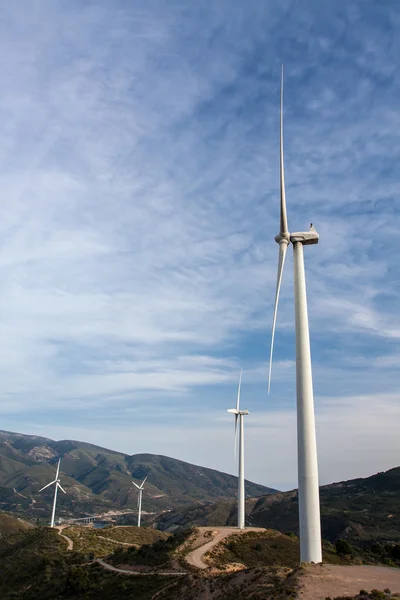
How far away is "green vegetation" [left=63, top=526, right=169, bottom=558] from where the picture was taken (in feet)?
392

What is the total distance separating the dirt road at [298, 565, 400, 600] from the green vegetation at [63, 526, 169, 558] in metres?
83.1

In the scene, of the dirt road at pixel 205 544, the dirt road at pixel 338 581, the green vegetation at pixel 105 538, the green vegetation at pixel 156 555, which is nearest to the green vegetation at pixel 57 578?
the green vegetation at pixel 105 538

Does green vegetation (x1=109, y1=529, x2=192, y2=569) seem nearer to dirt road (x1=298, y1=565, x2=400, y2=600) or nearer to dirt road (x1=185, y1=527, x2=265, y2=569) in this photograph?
dirt road (x1=185, y1=527, x2=265, y2=569)

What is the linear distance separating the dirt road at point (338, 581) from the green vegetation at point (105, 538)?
83072 millimetres

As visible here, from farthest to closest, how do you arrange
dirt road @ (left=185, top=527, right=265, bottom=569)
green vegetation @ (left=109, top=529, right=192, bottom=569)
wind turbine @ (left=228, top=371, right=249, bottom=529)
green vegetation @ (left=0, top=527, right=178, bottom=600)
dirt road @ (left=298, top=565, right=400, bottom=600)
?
wind turbine @ (left=228, top=371, right=249, bottom=529), green vegetation @ (left=109, top=529, right=192, bottom=569), dirt road @ (left=185, top=527, right=265, bottom=569), green vegetation @ (left=0, top=527, right=178, bottom=600), dirt road @ (left=298, top=565, right=400, bottom=600)

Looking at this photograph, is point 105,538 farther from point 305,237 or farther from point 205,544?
point 305,237

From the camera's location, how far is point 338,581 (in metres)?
41.3

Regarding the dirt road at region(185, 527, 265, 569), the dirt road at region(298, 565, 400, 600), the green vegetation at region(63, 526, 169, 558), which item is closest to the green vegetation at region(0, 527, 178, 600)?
the green vegetation at region(63, 526, 169, 558)

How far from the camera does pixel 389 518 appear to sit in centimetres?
19212

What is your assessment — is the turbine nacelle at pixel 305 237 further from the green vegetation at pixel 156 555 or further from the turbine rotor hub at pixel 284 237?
the green vegetation at pixel 156 555

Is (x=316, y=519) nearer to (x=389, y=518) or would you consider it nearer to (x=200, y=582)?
(x=200, y=582)

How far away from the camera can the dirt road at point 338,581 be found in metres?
38.9

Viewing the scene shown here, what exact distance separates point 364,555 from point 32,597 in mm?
76486

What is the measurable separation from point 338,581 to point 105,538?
110m
